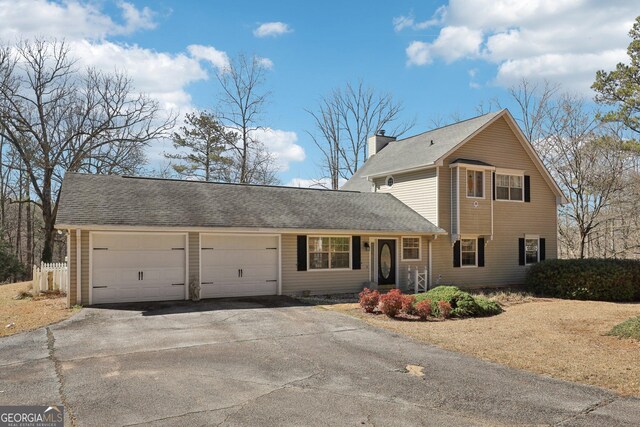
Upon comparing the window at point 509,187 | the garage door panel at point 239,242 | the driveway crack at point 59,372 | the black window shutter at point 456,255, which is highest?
the window at point 509,187

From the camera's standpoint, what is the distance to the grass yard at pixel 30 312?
10.6m

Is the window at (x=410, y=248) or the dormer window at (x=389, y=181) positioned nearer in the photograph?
the window at (x=410, y=248)

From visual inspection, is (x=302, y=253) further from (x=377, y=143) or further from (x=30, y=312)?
(x=377, y=143)

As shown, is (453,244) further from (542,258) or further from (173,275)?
(173,275)

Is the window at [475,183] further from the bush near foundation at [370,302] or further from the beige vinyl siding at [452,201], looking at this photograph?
the bush near foundation at [370,302]

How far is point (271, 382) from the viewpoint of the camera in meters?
6.61

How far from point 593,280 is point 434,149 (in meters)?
8.08

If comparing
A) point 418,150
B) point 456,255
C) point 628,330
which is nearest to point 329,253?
point 456,255

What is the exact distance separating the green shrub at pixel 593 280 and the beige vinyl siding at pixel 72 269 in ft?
55.5

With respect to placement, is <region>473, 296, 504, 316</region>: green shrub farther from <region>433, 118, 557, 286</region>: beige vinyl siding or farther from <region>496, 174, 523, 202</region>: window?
<region>496, 174, 523, 202</region>: window

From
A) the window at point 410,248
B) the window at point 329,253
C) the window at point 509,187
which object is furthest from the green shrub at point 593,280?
the window at point 329,253

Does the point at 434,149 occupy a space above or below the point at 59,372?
above

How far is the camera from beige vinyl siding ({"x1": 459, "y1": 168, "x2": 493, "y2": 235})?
61.8 ft

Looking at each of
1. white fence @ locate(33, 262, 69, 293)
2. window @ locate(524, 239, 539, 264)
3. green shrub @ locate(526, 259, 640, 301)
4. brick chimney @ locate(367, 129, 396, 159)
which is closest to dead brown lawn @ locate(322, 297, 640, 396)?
green shrub @ locate(526, 259, 640, 301)
